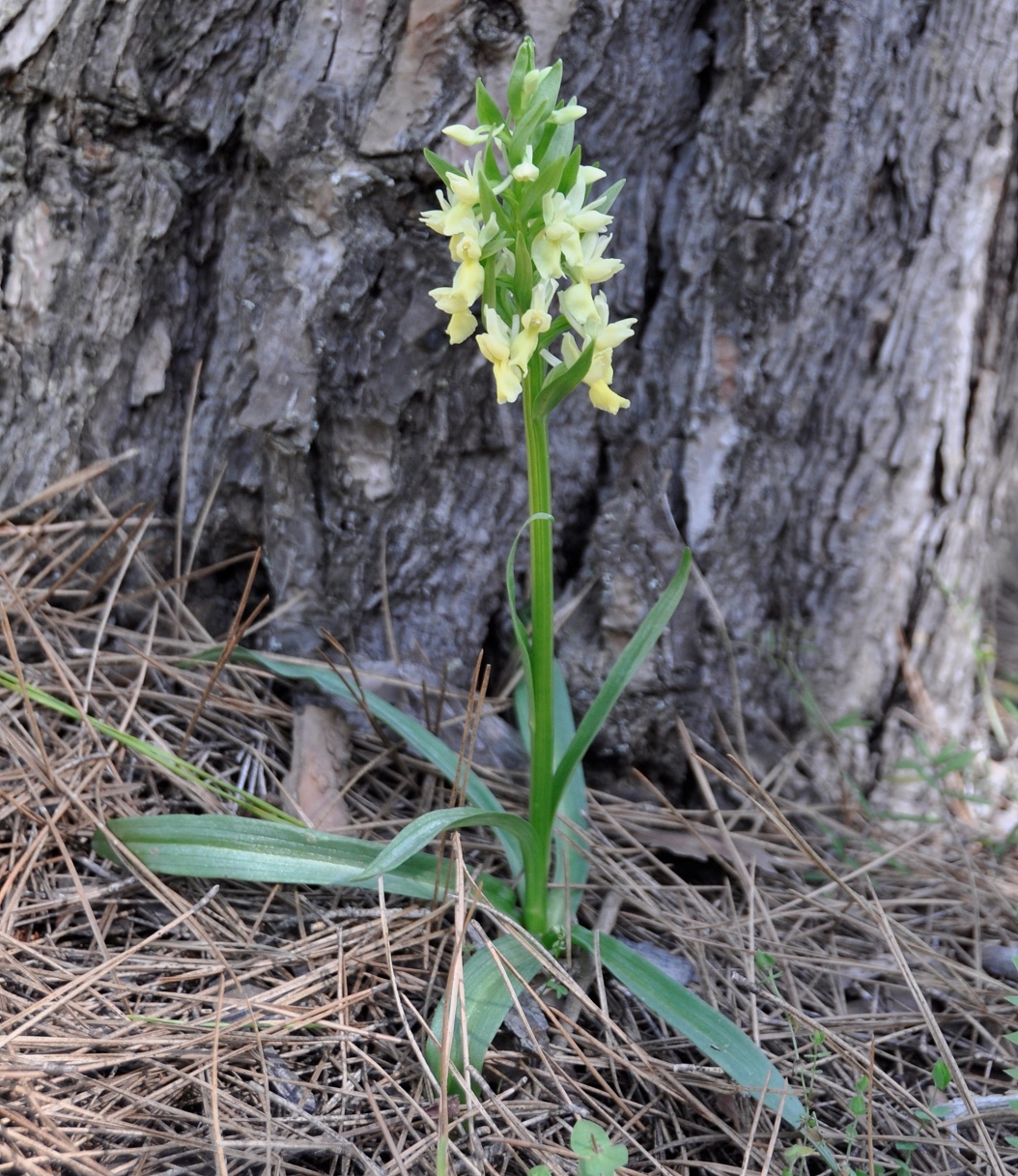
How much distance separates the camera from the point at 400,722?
1.69 metres

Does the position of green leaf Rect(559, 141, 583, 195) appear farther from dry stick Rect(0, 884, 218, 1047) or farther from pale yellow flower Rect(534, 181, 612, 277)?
dry stick Rect(0, 884, 218, 1047)

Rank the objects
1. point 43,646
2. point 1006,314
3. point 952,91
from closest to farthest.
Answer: point 43,646 → point 952,91 → point 1006,314

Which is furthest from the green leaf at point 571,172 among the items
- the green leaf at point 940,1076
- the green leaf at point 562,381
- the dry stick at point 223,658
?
the green leaf at point 940,1076

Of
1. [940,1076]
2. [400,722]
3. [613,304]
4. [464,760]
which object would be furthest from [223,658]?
[940,1076]

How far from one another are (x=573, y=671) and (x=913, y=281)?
110 centimetres

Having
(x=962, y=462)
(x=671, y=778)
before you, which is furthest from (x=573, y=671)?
(x=962, y=462)

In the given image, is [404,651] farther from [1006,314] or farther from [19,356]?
[1006,314]

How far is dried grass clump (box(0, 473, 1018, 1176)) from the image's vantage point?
1192 millimetres

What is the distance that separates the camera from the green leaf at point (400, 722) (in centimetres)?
164

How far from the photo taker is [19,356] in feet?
6.09

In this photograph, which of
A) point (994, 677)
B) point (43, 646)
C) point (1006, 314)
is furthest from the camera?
point (994, 677)

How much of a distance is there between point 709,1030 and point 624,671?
Result: 566mm

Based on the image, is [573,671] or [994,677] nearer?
[573,671]

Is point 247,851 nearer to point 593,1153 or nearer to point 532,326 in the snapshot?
point 593,1153
